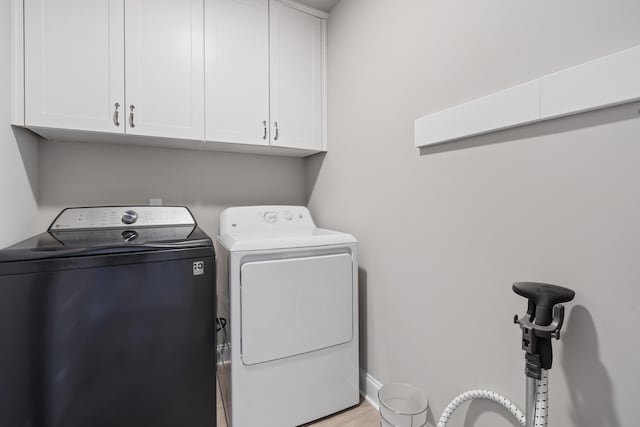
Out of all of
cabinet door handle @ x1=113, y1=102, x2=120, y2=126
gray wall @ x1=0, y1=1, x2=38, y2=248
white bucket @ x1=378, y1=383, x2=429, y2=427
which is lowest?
white bucket @ x1=378, y1=383, x2=429, y2=427

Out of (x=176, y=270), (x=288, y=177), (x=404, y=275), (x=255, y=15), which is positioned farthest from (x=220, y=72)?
(x=404, y=275)

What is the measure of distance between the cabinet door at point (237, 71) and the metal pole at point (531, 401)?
5.66ft

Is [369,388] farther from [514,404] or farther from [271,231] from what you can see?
[271,231]

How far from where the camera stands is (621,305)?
0.77 meters

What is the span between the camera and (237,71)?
1.79 meters

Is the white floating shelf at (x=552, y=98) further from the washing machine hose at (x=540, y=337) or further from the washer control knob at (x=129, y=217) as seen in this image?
the washer control knob at (x=129, y=217)

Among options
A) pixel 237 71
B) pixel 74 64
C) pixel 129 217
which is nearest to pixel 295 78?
pixel 237 71

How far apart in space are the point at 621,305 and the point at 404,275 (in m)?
0.80

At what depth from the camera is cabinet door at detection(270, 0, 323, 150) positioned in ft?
6.27

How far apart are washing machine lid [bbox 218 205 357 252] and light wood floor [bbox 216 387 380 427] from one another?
95cm

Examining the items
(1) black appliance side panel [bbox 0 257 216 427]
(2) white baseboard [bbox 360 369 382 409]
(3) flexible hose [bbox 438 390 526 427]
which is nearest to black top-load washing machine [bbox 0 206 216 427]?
(1) black appliance side panel [bbox 0 257 216 427]

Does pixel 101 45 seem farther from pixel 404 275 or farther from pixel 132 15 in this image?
pixel 404 275

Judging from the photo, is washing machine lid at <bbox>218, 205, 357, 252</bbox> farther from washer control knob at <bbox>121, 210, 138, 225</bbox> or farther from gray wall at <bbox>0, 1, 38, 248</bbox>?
gray wall at <bbox>0, 1, 38, 248</bbox>

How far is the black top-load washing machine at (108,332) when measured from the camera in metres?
1.01
